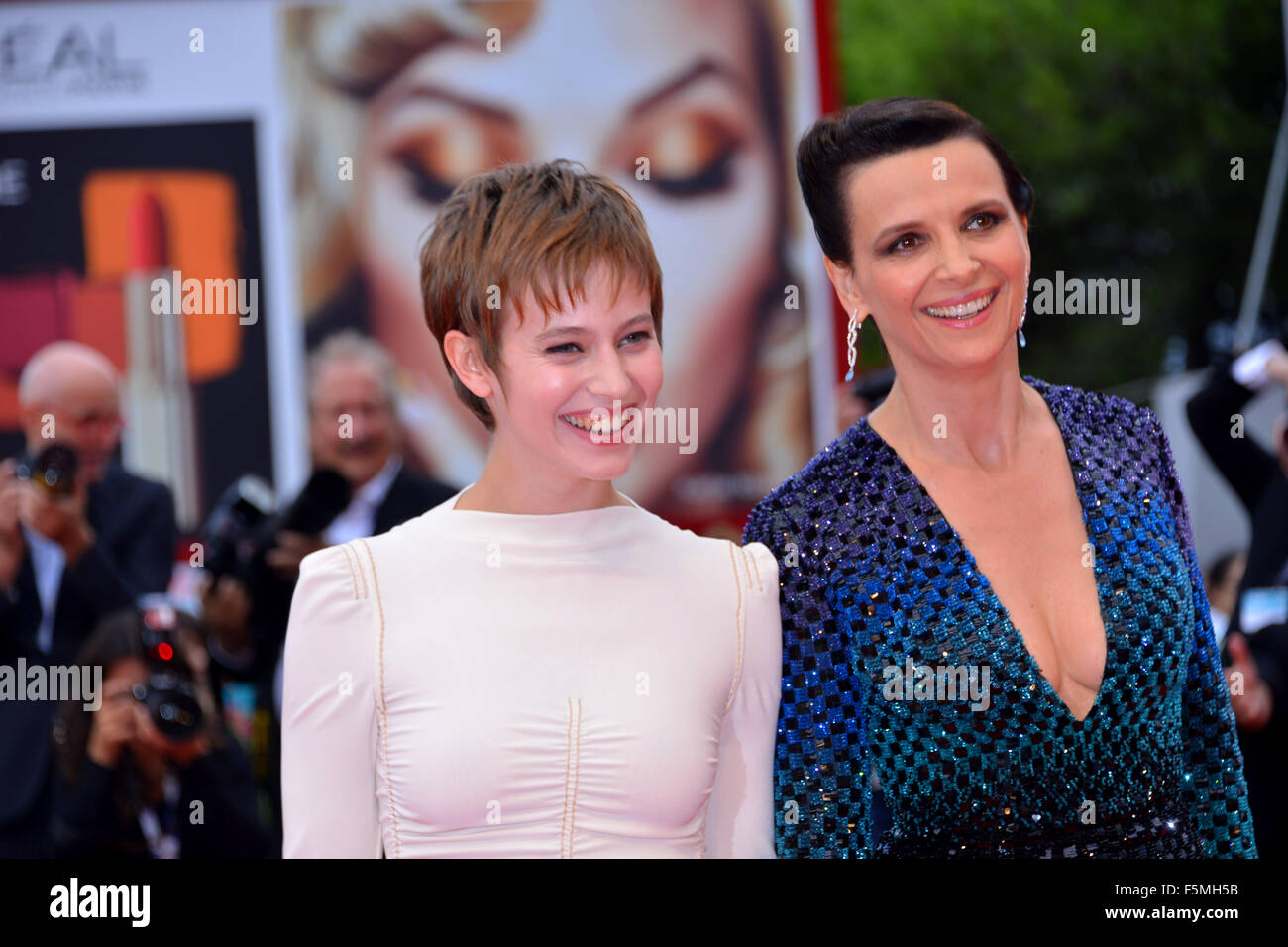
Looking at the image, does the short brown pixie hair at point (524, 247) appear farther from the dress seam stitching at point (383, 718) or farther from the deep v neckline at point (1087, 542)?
the deep v neckline at point (1087, 542)

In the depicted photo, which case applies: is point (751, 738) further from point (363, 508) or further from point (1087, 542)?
point (363, 508)

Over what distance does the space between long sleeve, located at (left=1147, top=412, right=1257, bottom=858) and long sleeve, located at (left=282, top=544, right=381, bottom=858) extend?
3.43ft

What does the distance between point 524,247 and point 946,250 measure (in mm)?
523

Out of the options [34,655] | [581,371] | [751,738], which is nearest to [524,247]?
[581,371]

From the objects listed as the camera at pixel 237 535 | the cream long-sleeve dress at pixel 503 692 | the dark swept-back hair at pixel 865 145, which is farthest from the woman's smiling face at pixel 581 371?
the camera at pixel 237 535

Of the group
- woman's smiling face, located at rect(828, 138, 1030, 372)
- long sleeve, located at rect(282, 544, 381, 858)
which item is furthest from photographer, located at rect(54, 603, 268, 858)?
woman's smiling face, located at rect(828, 138, 1030, 372)

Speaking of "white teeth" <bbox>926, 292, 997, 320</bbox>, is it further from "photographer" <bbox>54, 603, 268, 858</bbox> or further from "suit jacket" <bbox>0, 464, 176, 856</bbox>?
"suit jacket" <bbox>0, 464, 176, 856</bbox>

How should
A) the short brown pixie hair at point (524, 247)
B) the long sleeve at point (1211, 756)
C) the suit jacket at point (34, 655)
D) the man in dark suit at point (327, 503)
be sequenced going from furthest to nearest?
the man in dark suit at point (327, 503)
the suit jacket at point (34, 655)
the long sleeve at point (1211, 756)
the short brown pixie hair at point (524, 247)

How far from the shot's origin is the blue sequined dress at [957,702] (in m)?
1.75

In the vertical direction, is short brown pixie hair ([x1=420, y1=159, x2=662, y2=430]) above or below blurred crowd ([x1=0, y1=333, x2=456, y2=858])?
above

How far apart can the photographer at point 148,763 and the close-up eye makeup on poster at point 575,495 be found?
12 millimetres

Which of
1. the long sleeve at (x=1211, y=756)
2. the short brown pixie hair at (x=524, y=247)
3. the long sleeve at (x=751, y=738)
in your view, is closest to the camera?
the short brown pixie hair at (x=524, y=247)

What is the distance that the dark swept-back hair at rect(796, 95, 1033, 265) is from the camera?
1.77m
